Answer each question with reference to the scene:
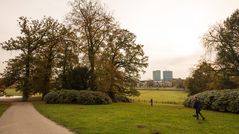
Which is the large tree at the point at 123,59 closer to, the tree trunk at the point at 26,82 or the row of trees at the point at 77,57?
the row of trees at the point at 77,57

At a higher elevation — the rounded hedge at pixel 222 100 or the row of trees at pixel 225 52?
the row of trees at pixel 225 52

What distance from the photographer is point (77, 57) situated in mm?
55656

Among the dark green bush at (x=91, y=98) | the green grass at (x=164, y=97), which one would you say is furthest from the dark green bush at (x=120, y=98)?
the dark green bush at (x=91, y=98)

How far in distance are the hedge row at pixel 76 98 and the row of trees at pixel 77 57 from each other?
5.69 metres

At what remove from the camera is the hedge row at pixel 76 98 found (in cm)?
4304

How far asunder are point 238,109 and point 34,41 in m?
36.0

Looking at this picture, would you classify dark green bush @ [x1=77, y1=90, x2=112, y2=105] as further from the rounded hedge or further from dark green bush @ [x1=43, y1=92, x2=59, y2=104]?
the rounded hedge

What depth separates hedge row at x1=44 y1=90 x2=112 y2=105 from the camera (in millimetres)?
43037

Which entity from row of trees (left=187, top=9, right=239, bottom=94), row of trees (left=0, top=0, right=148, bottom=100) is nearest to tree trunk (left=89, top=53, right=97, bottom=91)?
row of trees (left=0, top=0, right=148, bottom=100)

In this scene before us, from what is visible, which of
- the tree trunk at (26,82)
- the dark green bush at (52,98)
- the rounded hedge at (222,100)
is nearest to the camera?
the rounded hedge at (222,100)

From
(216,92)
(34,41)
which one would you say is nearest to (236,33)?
(216,92)

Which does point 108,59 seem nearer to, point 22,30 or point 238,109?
point 22,30

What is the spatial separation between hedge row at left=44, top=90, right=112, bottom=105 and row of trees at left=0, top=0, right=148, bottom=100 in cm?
569

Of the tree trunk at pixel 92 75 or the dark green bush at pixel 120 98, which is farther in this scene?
the dark green bush at pixel 120 98
